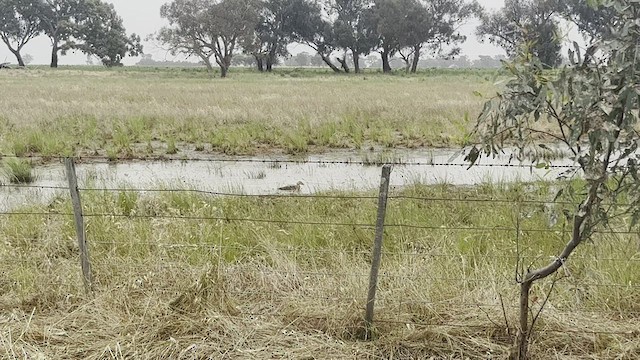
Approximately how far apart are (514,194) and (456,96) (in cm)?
1611

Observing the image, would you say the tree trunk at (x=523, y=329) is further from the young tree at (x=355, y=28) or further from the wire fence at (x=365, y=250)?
the young tree at (x=355, y=28)

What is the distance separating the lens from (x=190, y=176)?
34.6ft

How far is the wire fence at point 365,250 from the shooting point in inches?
153

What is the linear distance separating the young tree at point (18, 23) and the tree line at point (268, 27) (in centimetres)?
12

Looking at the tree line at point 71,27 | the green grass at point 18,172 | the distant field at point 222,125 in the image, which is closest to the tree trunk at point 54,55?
the tree line at point 71,27

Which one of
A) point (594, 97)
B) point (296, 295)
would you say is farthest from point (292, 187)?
point (594, 97)

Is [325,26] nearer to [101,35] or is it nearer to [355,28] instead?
[355,28]

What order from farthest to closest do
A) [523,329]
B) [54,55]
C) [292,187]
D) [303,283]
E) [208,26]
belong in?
[54,55]
[208,26]
[292,187]
[303,283]
[523,329]

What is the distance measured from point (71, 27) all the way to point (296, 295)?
7237 centimetres

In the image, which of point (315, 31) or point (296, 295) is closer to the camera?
point (296, 295)

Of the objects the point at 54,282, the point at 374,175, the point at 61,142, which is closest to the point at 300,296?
the point at 54,282

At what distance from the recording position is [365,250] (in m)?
5.33

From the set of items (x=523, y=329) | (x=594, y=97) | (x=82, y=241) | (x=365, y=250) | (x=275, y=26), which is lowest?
(x=365, y=250)

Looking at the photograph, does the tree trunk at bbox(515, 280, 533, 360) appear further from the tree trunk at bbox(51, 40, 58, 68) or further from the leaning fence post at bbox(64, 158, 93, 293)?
the tree trunk at bbox(51, 40, 58, 68)
